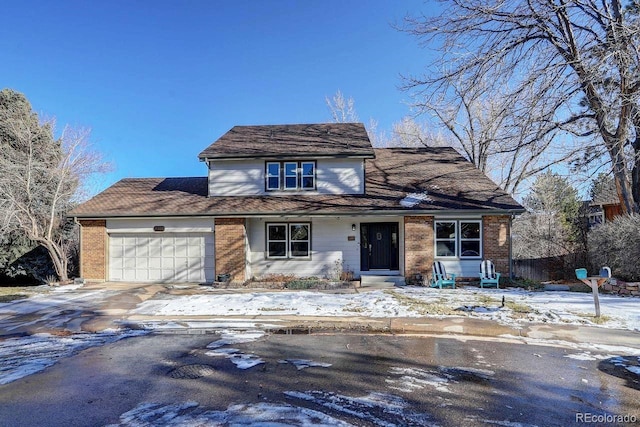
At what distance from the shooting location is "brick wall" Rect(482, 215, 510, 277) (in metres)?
13.0

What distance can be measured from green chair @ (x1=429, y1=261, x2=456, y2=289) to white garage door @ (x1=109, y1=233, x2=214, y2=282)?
8236mm

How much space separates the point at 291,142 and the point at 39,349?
11.7 m

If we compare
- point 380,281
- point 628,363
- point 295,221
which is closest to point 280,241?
point 295,221

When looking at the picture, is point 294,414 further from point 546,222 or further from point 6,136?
point 546,222

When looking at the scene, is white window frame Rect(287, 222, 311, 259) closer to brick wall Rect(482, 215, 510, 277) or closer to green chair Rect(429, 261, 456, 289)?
green chair Rect(429, 261, 456, 289)

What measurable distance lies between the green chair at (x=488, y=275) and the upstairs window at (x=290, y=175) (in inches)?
278

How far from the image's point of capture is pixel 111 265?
14086mm

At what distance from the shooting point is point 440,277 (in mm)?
→ 12328

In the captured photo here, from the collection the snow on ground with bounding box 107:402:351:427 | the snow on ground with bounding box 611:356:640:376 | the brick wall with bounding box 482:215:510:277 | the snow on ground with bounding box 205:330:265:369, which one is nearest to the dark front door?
the brick wall with bounding box 482:215:510:277

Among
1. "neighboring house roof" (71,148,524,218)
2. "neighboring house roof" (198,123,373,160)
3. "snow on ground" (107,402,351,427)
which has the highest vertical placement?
"neighboring house roof" (198,123,373,160)

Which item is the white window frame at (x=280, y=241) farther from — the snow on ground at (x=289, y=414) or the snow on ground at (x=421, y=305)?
the snow on ground at (x=289, y=414)

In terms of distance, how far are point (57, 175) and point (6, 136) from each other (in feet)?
16.8

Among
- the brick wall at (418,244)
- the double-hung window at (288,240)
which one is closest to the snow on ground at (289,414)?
the brick wall at (418,244)

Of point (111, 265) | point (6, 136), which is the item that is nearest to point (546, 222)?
point (111, 265)
